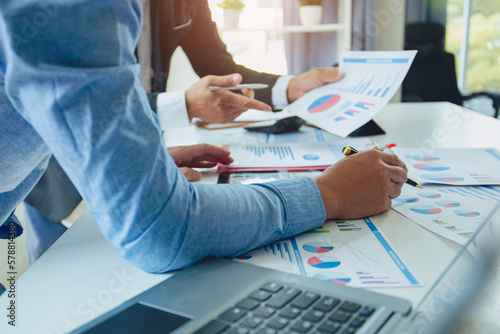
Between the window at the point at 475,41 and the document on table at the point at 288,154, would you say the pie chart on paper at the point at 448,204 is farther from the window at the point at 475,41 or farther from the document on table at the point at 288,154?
the window at the point at 475,41

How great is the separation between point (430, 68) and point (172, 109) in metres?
2.52

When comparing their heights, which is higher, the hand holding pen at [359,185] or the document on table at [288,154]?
the hand holding pen at [359,185]

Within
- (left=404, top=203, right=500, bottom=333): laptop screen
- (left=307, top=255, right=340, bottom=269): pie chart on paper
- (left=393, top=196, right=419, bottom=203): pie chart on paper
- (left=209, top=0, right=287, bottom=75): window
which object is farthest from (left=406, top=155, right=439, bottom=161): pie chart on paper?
(left=209, top=0, right=287, bottom=75): window

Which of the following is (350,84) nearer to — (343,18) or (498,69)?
(343,18)

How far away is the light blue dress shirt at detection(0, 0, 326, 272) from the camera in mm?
445

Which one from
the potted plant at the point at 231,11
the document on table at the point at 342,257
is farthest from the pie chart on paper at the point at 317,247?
the potted plant at the point at 231,11

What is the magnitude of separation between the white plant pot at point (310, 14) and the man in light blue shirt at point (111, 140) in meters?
2.68

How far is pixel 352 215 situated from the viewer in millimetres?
683

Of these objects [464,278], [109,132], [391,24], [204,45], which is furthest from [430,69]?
[464,278]

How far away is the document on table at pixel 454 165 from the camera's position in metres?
0.82

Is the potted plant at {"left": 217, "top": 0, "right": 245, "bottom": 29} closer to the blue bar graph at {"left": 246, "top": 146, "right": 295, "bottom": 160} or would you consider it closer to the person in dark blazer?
the person in dark blazer

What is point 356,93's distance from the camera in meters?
1.10

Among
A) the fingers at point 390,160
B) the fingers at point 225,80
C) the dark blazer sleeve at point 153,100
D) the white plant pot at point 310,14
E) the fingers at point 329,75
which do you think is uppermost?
the white plant pot at point 310,14

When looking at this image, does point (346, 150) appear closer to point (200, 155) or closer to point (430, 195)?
point (430, 195)
